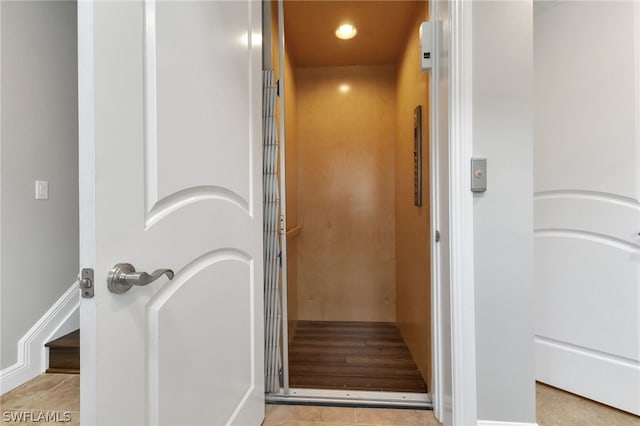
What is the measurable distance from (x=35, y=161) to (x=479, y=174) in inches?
91.4

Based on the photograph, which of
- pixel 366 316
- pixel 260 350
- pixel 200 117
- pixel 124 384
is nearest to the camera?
pixel 124 384

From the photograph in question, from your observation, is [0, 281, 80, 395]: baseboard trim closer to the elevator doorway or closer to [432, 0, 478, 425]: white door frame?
the elevator doorway

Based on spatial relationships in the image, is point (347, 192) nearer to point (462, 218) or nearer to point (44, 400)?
point (462, 218)

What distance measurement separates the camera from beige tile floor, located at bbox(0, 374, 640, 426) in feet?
4.58

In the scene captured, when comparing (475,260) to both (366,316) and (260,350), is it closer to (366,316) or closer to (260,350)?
(260,350)

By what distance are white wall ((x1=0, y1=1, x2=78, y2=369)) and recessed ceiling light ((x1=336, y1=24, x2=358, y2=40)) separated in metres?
1.76

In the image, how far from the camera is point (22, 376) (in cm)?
166

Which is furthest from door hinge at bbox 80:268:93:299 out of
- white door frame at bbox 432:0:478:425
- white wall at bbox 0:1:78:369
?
white wall at bbox 0:1:78:369

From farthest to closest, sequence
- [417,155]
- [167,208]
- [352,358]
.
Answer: [352,358]
[417,155]
[167,208]

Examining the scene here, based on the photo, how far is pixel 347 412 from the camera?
1.49 metres

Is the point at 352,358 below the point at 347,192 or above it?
below

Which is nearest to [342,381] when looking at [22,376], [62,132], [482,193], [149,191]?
[482,193]

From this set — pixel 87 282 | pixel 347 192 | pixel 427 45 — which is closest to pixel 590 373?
pixel 427 45

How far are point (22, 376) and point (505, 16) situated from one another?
2.85m
